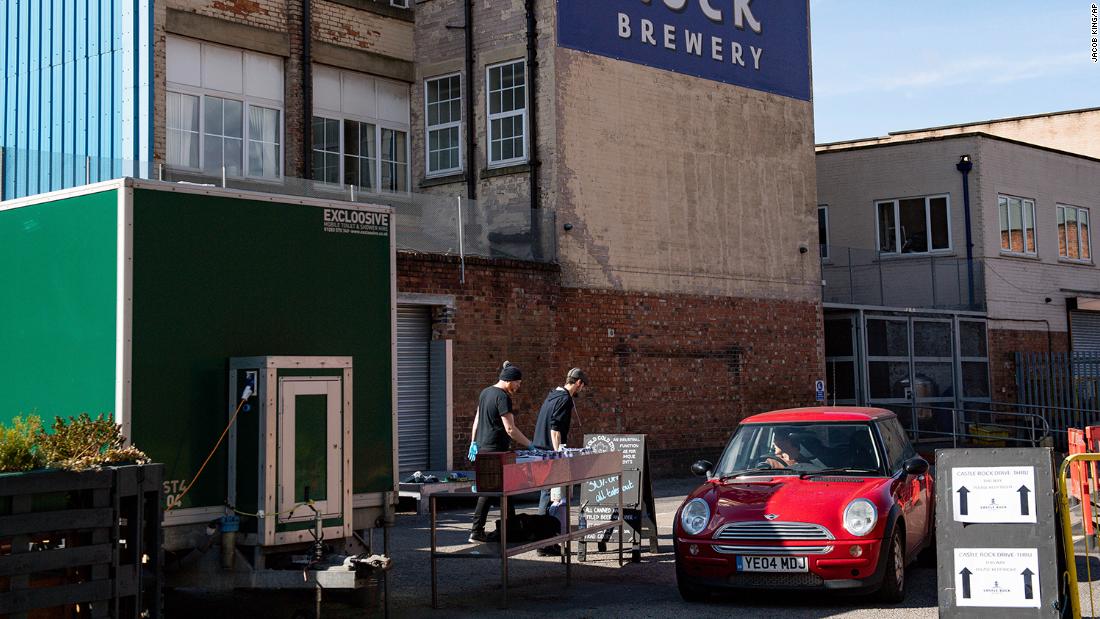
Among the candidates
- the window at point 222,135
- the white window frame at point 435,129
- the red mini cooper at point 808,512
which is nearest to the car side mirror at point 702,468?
the red mini cooper at point 808,512

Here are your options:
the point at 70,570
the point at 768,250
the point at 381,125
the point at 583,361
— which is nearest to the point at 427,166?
the point at 381,125

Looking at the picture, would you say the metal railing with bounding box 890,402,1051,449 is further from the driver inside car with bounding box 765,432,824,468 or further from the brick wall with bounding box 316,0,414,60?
the driver inside car with bounding box 765,432,824,468

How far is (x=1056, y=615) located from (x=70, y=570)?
18.4 ft

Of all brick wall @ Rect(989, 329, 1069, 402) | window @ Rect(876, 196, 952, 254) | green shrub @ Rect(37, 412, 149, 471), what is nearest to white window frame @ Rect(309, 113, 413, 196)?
window @ Rect(876, 196, 952, 254)

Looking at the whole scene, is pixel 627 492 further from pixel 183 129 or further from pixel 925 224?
pixel 925 224

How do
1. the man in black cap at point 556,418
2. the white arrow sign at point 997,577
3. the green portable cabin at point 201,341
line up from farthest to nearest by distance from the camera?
the man in black cap at point 556,418
the green portable cabin at point 201,341
the white arrow sign at point 997,577

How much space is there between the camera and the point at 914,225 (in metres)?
30.0

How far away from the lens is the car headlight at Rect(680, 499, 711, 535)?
9.70 meters

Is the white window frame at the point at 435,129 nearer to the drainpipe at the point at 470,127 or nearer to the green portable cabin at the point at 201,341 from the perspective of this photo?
the drainpipe at the point at 470,127

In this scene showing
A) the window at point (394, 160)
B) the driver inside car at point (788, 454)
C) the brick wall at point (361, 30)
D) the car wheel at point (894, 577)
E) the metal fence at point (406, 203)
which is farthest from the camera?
the window at point (394, 160)

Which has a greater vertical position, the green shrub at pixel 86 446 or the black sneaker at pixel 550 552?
the green shrub at pixel 86 446

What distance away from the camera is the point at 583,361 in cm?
2039

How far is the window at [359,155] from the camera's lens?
71.4 feet

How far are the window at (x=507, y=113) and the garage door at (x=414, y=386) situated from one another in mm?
4216
